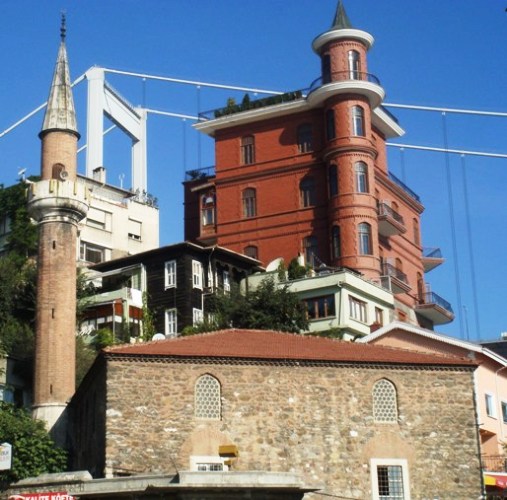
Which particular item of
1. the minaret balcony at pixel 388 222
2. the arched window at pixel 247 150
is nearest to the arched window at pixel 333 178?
the minaret balcony at pixel 388 222

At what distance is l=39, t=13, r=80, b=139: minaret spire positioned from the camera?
42.7m

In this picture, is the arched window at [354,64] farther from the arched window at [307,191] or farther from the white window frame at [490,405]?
the white window frame at [490,405]

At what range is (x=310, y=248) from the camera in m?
58.3

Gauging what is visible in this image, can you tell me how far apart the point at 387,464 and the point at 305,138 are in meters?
31.4

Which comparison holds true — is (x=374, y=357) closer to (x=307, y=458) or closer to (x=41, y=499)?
(x=307, y=458)

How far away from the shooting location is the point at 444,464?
3173 centimetres

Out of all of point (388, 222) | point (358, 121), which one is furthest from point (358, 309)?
point (358, 121)

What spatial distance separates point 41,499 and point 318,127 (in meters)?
36.7

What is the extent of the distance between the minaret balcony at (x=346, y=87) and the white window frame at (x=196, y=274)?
11.6 meters

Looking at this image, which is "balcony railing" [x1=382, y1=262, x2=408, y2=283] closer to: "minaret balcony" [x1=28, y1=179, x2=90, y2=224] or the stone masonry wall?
"minaret balcony" [x1=28, y1=179, x2=90, y2=224]

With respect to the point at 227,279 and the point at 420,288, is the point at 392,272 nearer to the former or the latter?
the point at 420,288

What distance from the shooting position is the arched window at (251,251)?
197 ft

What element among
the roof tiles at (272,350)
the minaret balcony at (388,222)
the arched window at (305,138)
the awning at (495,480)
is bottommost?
the awning at (495,480)

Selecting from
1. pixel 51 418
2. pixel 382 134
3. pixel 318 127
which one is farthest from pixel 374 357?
pixel 382 134
